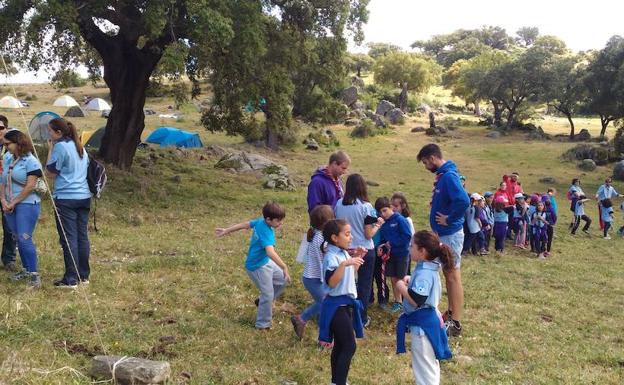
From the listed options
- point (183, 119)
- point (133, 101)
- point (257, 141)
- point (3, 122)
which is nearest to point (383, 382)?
point (3, 122)

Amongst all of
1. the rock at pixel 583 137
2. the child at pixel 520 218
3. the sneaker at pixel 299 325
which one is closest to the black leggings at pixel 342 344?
the sneaker at pixel 299 325

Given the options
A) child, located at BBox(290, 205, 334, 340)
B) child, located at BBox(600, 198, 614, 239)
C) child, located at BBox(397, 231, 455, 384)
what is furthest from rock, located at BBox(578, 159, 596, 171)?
child, located at BBox(397, 231, 455, 384)

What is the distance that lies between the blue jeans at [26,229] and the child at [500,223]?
11.3 metres

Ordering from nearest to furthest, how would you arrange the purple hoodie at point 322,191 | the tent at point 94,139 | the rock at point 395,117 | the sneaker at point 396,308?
the purple hoodie at point 322,191 → the sneaker at point 396,308 → the tent at point 94,139 → the rock at point 395,117

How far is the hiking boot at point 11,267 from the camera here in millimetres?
7701

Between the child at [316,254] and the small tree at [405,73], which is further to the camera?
the small tree at [405,73]

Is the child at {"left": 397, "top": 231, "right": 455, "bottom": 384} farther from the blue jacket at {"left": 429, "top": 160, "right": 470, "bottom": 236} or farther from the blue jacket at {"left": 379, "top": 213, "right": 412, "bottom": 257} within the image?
the blue jacket at {"left": 379, "top": 213, "right": 412, "bottom": 257}

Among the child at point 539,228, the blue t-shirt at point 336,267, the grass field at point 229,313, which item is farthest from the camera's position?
the child at point 539,228

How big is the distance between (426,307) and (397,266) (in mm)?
2784

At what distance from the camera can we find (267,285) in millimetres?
6344

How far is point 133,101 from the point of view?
1736 cm

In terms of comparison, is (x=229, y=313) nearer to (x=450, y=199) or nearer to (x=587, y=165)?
(x=450, y=199)

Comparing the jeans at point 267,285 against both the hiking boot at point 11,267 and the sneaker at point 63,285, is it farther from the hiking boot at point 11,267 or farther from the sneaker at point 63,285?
the hiking boot at point 11,267

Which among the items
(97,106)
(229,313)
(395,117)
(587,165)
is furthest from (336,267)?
(395,117)
